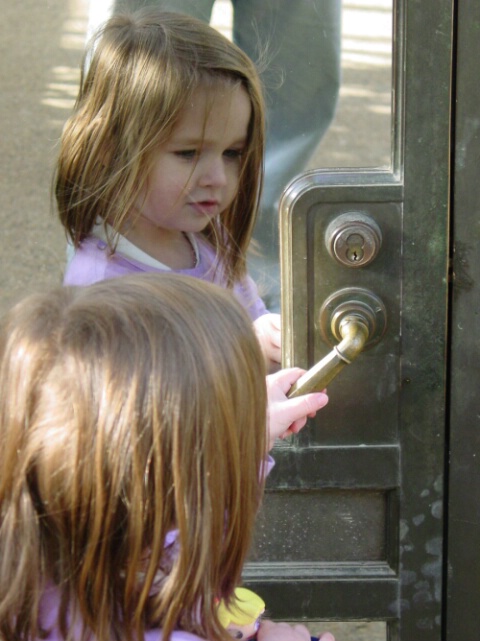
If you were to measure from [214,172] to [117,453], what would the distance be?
693mm

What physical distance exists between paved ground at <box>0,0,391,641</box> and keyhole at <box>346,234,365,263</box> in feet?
0.35

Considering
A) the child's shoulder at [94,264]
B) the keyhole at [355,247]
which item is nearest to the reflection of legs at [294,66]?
the keyhole at [355,247]

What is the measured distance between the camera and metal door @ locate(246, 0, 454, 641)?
5.28ft

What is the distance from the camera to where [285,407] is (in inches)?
60.0

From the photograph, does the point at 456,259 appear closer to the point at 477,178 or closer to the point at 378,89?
the point at 477,178

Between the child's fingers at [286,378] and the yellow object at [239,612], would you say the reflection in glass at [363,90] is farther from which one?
the yellow object at [239,612]

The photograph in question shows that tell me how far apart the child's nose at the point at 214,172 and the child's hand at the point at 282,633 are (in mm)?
659

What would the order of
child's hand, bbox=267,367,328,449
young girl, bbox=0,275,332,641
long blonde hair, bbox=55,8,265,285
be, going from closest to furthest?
young girl, bbox=0,275,332,641, child's hand, bbox=267,367,328,449, long blonde hair, bbox=55,8,265,285

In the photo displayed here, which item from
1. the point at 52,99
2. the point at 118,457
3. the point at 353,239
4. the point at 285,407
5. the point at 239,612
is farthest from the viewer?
the point at 52,99

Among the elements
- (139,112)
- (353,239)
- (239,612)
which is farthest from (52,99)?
(239,612)

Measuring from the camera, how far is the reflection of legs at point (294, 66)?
5.15 ft

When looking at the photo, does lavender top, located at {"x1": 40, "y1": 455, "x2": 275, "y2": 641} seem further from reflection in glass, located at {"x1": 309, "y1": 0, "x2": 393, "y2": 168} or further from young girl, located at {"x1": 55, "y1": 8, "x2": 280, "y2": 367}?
reflection in glass, located at {"x1": 309, "y1": 0, "x2": 393, "y2": 168}

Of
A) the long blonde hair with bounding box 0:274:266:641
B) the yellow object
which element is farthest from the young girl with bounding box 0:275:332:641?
the yellow object

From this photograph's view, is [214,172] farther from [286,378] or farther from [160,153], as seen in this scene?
[286,378]
